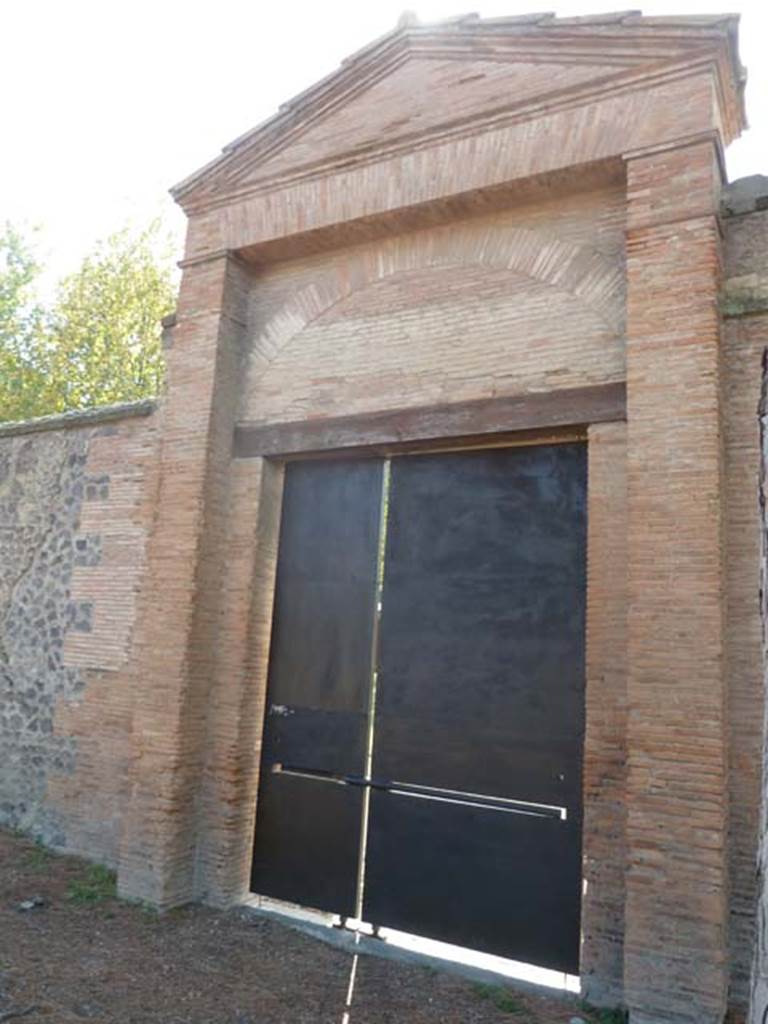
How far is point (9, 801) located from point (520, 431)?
5800 millimetres

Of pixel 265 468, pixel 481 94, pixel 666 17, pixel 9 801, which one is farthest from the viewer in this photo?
pixel 9 801

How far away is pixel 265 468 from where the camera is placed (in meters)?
6.46

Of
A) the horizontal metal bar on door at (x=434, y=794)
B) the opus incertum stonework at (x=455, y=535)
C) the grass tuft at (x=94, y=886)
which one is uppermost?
the opus incertum stonework at (x=455, y=535)

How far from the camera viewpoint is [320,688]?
607 cm

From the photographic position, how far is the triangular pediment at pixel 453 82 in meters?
5.04

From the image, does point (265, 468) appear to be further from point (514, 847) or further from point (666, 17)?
point (666, 17)

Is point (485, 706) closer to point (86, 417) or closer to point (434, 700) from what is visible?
point (434, 700)

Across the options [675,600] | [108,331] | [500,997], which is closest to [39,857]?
[500,997]

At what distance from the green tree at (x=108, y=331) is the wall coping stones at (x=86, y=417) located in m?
12.3

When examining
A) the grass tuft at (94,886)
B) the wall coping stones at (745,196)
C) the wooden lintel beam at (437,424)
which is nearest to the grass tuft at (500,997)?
the grass tuft at (94,886)

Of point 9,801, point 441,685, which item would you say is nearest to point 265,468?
point 441,685

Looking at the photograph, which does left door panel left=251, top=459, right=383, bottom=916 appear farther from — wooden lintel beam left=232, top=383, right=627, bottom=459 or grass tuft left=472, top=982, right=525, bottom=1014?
grass tuft left=472, top=982, right=525, bottom=1014

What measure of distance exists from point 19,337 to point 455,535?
61.3 feet

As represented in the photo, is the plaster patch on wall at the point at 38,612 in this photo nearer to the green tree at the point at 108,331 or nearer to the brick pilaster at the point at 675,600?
the brick pilaster at the point at 675,600
